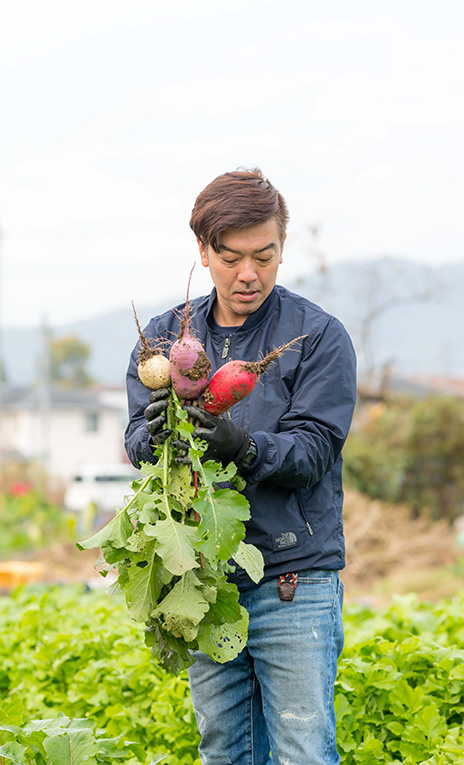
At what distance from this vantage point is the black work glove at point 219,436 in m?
2.18

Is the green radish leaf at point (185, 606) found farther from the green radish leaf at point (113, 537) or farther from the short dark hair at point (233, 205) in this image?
the short dark hair at point (233, 205)

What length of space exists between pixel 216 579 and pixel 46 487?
58.2 feet

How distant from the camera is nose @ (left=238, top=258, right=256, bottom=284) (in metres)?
2.44

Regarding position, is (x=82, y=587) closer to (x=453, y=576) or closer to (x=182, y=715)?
(x=182, y=715)

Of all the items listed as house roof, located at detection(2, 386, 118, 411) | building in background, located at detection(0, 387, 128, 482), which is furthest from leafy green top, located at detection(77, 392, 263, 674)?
building in background, located at detection(0, 387, 128, 482)

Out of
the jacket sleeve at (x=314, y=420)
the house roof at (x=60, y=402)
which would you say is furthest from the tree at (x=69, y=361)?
the jacket sleeve at (x=314, y=420)

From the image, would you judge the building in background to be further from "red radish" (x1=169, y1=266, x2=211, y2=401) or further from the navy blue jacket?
"red radish" (x1=169, y1=266, x2=211, y2=401)

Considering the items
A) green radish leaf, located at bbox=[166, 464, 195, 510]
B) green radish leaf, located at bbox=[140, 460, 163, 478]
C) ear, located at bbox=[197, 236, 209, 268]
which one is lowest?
green radish leaf, located at bbox=[166, 464, 195, 510]

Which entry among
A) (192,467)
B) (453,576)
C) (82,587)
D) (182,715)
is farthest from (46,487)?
(192,467)

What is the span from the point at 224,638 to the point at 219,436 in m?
0.58

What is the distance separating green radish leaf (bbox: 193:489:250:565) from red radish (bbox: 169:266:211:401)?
0.28m

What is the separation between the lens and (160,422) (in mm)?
2258

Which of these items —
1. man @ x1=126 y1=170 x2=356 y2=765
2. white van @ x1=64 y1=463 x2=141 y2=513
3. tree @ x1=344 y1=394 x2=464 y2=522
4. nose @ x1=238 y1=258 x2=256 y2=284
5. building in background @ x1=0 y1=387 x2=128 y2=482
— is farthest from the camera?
building in background @ x1=0 y1=387 x2=128 y2=482

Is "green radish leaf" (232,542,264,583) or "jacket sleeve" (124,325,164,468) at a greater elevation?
"jacket sleeve" (124,325,164,468)
